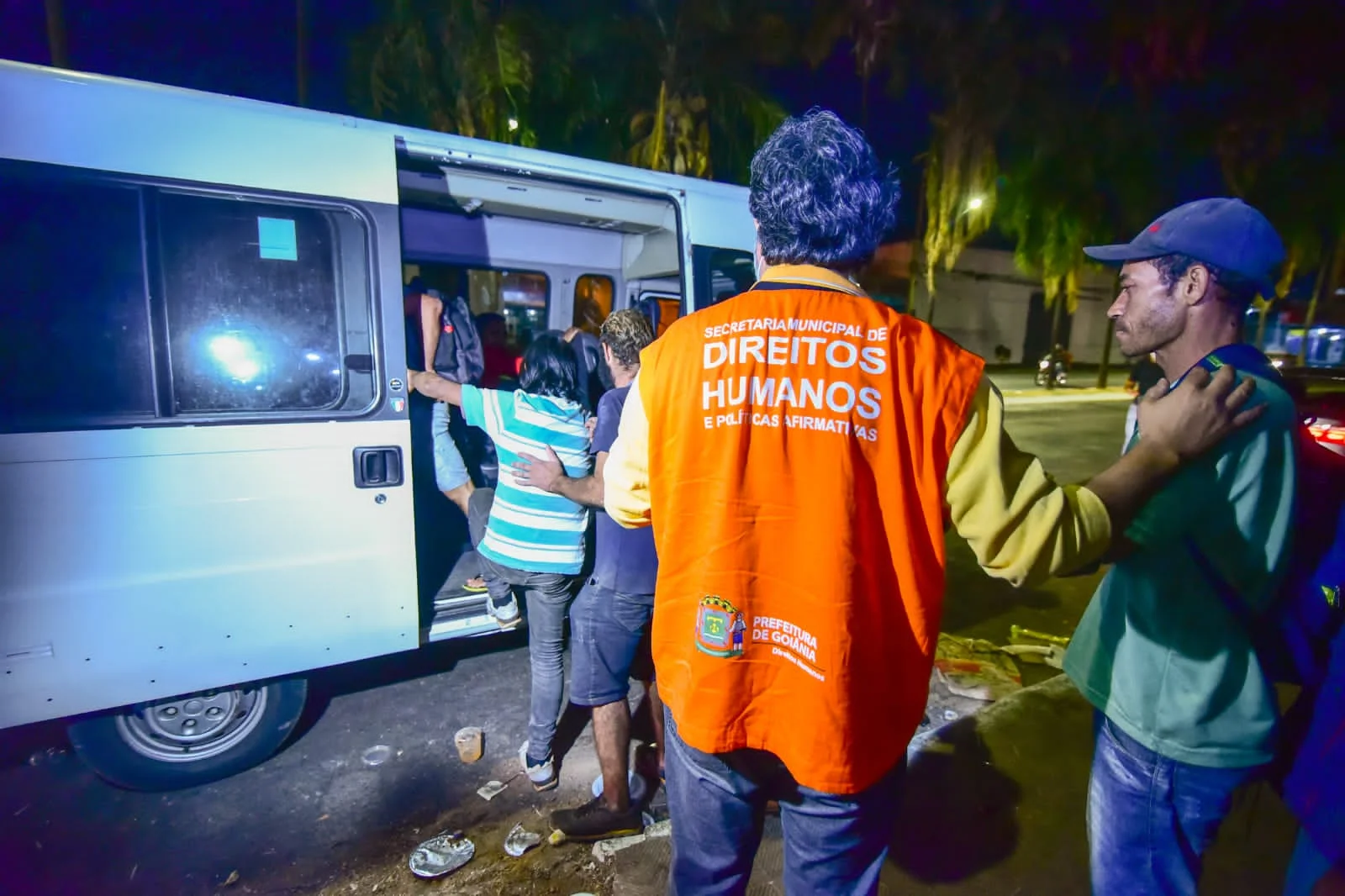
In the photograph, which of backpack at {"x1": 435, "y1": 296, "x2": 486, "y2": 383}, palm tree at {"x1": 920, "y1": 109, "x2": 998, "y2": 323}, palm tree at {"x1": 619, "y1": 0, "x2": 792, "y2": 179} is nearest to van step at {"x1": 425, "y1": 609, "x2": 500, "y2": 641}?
backpack at {"x1": 435, "y1": 296, "x2": 486, "y2": 383}

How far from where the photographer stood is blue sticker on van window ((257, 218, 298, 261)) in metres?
2.75

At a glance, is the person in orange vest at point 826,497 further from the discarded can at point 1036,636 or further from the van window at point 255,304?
the discarded can at point 1036,636

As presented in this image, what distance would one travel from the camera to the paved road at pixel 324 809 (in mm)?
2561

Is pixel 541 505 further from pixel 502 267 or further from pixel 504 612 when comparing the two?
pixel 502 267

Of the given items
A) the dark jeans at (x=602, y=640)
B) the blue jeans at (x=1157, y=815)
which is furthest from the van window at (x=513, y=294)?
A: the blue jeans at (x=1157, y=815)

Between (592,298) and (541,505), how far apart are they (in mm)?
4318

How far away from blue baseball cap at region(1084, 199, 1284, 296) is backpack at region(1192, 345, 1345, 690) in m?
0.19

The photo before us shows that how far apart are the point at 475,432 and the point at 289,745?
97.9 inches

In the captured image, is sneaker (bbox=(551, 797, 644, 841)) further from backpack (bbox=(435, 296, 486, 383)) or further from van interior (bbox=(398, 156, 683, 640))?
backpack (bbox=(435, 296, 486, 383))

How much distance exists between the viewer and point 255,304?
9.09 feet

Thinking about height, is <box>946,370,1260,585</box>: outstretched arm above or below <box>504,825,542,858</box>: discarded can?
above

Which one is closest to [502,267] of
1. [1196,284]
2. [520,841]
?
[520,841]

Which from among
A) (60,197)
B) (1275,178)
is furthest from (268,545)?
(1275,178)

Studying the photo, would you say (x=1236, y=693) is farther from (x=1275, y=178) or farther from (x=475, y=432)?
(x=1275, y=178)
